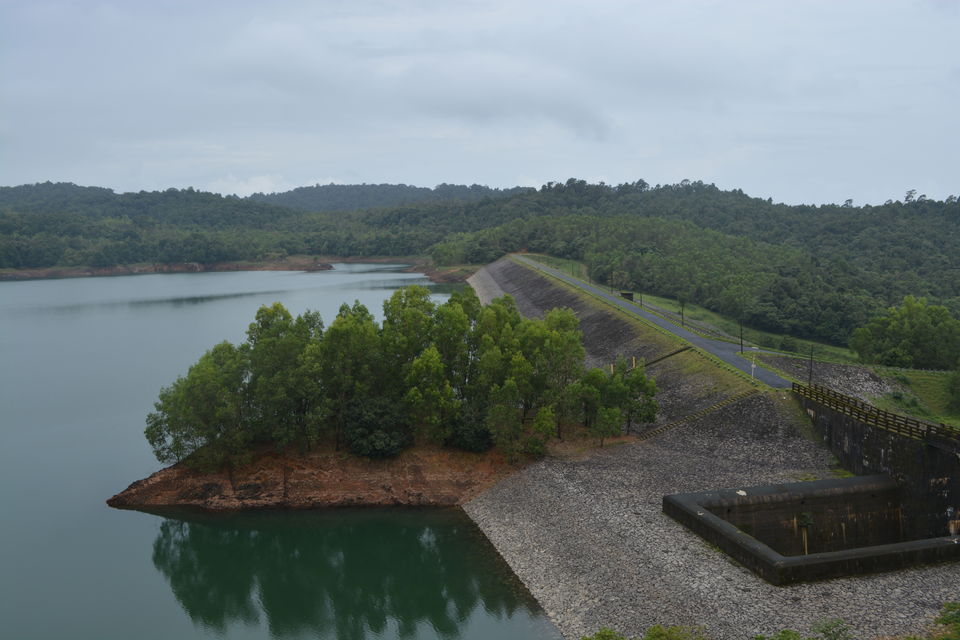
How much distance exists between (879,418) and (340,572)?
948 inches

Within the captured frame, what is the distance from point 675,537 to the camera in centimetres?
2511

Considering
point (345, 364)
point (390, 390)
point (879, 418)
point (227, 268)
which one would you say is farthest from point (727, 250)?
point (227, 268)

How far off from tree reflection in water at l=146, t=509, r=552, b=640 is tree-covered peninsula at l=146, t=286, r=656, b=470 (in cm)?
448

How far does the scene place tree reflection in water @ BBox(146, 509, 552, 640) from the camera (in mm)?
24422

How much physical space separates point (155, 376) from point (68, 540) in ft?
99.0

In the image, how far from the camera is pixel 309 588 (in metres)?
27.1

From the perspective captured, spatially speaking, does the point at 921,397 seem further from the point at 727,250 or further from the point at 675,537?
the point at 727,250

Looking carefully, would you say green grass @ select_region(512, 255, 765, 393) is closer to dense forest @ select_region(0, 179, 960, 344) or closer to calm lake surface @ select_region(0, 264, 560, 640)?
calm lake surface @ select_region(0, 264, 560, 640)

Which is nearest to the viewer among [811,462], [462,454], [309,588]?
[309,588]

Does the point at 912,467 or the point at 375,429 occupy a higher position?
A: the point at 912,467

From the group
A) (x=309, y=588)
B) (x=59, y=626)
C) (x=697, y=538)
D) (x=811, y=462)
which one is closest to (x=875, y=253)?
(x=811, y=462)

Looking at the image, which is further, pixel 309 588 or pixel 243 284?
pixel 243 284

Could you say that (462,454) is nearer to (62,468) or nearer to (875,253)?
(62,468)

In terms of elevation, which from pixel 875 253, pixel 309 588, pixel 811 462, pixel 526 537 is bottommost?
pixel 309 588
